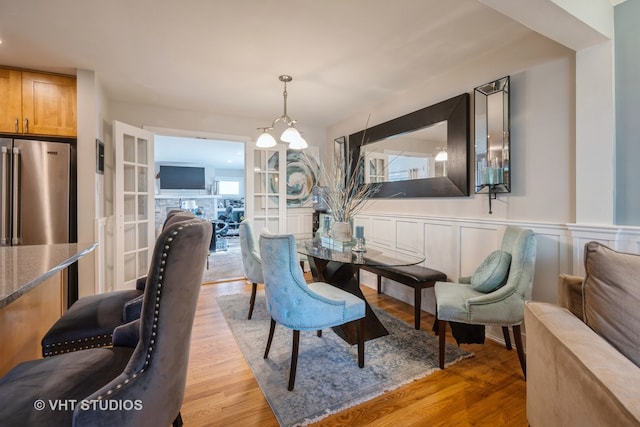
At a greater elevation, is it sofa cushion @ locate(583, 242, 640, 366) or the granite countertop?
the granite countertop

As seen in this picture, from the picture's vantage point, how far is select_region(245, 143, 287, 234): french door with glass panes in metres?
4.18

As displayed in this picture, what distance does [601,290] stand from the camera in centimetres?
103

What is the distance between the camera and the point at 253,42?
218 centimetres

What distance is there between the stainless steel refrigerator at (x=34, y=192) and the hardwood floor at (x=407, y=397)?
1.83 metres

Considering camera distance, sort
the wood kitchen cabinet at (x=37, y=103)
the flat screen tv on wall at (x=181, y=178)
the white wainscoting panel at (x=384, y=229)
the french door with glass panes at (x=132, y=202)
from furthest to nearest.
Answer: the flat screen tv on wall at (x=181, y=178) < the white wainscoting panel at (x=384, y=229) < the french door with glass panes at (x=132, y=202) < the wood kitchen cabinet at (x=37, y=103)

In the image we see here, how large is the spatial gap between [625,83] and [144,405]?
2792mm

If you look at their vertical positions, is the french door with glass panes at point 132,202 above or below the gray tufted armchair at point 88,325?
above

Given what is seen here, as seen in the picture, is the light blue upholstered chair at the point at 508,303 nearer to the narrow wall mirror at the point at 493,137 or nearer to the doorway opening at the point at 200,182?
the narrow wall mirror at the point at 493,137

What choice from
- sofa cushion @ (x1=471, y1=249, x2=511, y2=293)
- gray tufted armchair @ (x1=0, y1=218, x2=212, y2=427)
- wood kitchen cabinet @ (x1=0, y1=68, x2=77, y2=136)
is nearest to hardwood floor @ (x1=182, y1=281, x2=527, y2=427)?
sofa cushion @ (x1=471, y1=249, x2=511, y2=293)

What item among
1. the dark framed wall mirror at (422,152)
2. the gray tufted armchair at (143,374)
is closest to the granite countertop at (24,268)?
the gray tufted armchair at (143,374)

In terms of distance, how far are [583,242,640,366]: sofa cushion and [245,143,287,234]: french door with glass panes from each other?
12.0 ft

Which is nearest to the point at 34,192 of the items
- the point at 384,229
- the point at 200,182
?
the point at 384,229

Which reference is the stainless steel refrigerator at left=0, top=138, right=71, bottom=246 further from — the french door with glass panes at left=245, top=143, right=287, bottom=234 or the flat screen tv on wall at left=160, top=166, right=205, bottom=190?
the flat screen tv on wall at left=160, top=166, right=205, bottom=190

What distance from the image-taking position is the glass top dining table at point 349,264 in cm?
209
